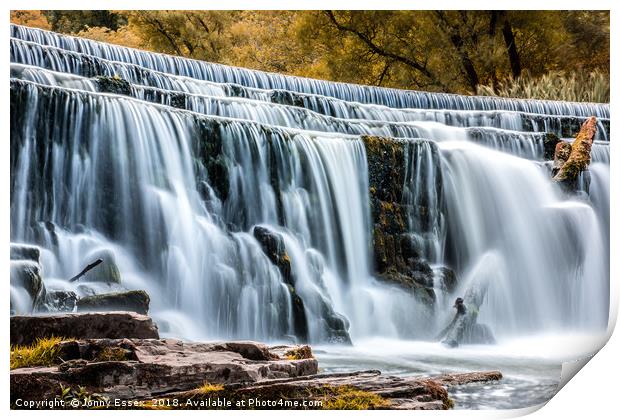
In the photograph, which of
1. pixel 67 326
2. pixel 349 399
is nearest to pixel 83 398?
pixel 67 326

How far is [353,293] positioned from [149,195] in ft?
5.69

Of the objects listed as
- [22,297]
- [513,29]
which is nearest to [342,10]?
[513,29]

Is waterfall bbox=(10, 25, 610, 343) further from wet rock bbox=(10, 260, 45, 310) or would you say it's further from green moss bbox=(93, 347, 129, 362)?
green moss bbox=(93, 347, 129, 362)

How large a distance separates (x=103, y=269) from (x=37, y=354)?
0.75 m

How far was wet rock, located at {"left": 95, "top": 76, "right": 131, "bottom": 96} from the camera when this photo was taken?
309 inches

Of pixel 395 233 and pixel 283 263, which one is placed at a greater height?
pixel 395 233

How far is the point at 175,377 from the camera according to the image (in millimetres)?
7000

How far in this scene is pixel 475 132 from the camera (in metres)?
8.32

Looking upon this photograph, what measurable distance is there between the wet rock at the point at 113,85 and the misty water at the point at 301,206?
0.11ft

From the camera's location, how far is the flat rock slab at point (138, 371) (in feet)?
22.8

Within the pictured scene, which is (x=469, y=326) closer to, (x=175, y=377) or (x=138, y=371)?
(x=175, y=377)

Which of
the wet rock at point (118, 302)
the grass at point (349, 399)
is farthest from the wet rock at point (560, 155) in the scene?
Result: the wet rock at point (118, 302)

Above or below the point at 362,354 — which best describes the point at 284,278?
above
